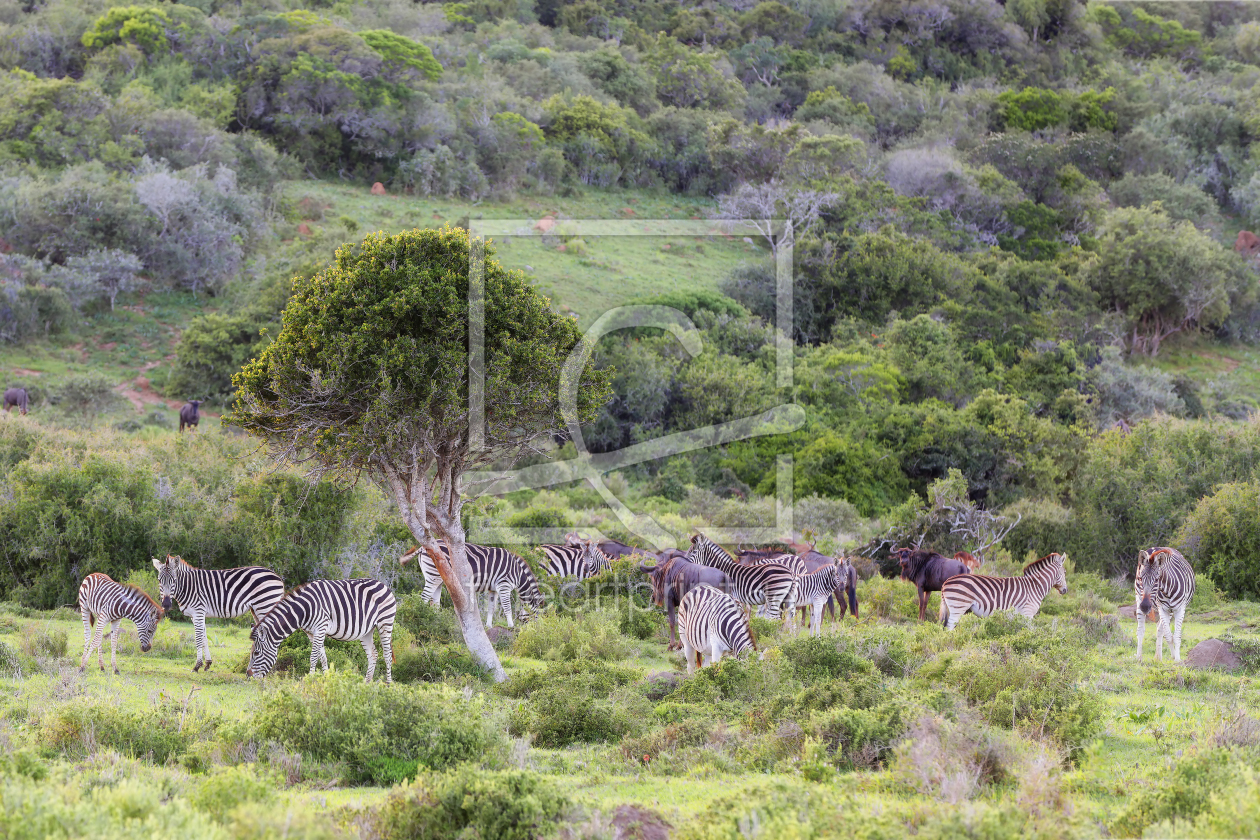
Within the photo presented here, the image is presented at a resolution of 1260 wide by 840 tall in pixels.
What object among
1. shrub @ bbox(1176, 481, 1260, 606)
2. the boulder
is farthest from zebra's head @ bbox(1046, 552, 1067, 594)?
the boulder

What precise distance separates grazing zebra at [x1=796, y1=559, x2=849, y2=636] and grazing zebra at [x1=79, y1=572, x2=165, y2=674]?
917cm

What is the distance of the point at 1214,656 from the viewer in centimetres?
1394

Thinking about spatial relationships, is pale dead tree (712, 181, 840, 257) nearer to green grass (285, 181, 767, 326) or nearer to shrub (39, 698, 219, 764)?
green grass (285, 181, 767, 326)

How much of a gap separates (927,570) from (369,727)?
34.9ft

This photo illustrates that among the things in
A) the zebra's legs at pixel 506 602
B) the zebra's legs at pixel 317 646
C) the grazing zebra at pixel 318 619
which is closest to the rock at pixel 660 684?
the grazing zebra at pixel 318 619

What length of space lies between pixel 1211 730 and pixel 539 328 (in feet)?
28.4

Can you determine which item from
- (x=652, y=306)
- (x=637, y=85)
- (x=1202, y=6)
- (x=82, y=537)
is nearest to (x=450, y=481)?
(x=82, y=537)

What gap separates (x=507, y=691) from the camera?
1278 centimetres

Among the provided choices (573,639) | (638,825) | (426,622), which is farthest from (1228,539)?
(638,825)

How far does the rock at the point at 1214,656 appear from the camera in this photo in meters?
13.8

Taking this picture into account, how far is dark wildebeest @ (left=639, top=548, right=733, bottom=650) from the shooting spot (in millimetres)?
15133

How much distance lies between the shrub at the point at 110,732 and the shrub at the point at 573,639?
6145 mm

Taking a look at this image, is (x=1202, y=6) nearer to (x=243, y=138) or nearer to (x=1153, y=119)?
(x=1153, y=119)

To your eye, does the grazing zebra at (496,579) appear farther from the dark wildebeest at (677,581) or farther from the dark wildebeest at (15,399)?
the dark wildebeest at (15,399)
